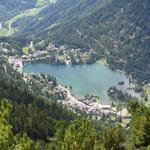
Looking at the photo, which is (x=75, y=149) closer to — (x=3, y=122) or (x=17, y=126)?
(x=3, y=122)

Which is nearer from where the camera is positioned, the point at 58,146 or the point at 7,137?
the point at 7,137

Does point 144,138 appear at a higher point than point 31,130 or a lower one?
higher

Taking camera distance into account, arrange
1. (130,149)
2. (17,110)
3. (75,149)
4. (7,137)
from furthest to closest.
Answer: (17,110), (130,149), (75,149), (7,137)

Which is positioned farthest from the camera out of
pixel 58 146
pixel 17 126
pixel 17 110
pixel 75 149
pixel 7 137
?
pixel 17 110

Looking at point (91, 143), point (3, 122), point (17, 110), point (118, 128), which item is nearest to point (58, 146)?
point (118, 128)

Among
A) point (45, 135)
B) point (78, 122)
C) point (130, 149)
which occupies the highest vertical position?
point (78, 122)

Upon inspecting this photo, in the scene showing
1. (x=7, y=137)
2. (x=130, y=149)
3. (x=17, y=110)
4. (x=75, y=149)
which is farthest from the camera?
(x=17, y=110)

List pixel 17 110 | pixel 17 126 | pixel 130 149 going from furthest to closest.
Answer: pixel 17 110, pixel 17 126, pixel 130 149

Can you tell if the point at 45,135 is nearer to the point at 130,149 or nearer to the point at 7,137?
the point at 130,149

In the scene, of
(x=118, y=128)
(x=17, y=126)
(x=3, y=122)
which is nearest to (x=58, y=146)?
(x=118, y=128)
